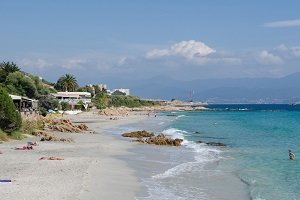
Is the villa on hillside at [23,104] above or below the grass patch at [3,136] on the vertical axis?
above

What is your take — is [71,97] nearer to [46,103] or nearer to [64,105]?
[64,105]

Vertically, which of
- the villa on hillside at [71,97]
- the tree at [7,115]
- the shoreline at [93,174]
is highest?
the villa on hillside at [71,97]

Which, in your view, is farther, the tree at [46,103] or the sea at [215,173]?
the tree at [46,103]

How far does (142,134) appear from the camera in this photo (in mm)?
50438

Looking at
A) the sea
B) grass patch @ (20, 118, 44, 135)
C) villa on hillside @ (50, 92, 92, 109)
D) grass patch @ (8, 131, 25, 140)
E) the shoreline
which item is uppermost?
villa on hillside @ (50, 92, 92, 109)

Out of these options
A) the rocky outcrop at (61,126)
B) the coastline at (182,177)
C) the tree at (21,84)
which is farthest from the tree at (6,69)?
the coastline at (182,177)

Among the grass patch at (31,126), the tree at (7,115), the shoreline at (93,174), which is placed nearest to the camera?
the shoreline at (93,174)

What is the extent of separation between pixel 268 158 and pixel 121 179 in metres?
14.6

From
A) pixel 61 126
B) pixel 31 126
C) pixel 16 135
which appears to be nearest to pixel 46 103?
pixel 61 126

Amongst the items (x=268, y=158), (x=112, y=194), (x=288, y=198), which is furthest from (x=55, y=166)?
(x=268, y=158)

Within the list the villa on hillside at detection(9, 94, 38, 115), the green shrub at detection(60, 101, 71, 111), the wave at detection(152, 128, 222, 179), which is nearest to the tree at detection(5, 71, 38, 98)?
the villa on hillside at detection(9, 94, 38, 115)

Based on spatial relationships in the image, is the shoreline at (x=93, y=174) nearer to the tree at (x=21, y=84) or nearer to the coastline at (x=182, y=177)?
the coastline at (x=182, y=177)

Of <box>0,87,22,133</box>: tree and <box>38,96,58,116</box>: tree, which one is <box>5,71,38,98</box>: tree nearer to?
<box>38,96,58,116</box>: tree

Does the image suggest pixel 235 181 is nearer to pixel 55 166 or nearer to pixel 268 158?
pixel 55 166
